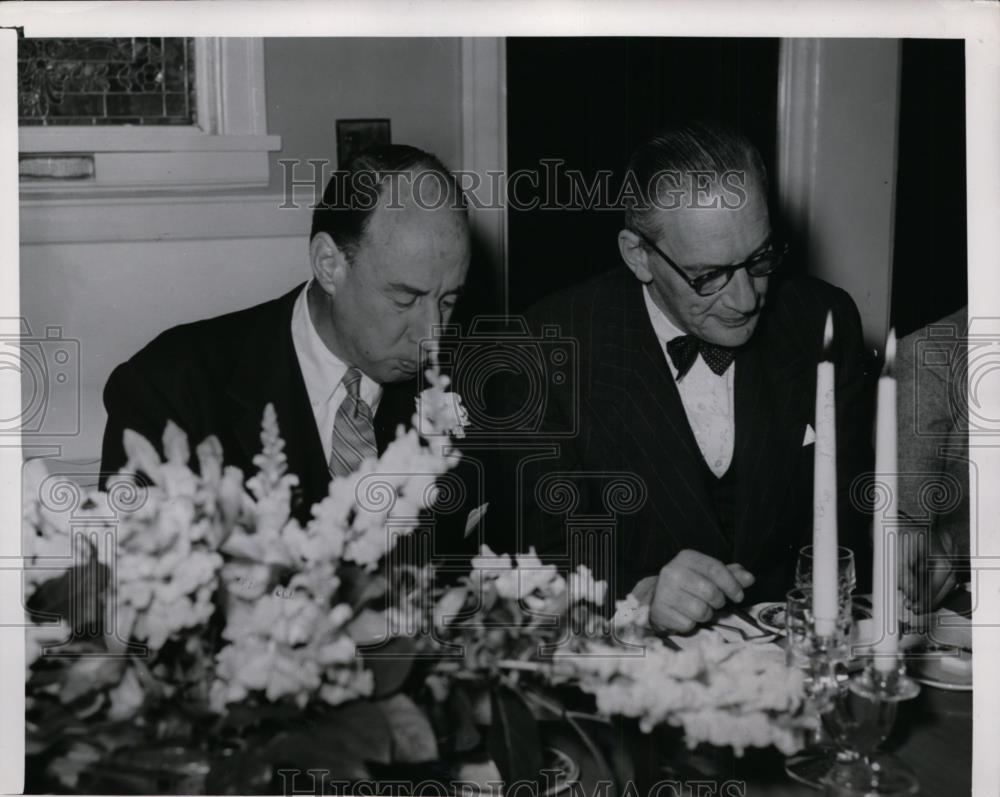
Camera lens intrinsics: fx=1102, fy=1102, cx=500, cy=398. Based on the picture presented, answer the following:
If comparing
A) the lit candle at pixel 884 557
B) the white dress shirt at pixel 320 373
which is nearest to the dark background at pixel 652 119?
the white dress shirt at pixel 320 373

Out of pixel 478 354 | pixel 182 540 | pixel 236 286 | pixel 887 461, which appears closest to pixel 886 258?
pixel 887 461

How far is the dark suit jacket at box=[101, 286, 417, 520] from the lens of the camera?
129 cm

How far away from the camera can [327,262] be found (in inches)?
51.7

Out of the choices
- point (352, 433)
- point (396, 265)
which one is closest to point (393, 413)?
point (352, 433)

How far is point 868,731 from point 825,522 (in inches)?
8.6

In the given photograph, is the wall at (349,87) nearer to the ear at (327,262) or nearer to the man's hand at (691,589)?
the ear at (327,262)

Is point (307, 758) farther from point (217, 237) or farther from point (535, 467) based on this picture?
point (217, 237)

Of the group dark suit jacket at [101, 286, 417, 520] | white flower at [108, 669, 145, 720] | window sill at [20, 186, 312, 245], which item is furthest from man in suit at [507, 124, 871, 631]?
white flower at [108, 669, 145, 720]

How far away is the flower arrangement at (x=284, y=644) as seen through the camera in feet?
3.97

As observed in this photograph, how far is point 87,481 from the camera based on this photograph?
4.26 ft

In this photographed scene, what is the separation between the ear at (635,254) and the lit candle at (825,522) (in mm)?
364

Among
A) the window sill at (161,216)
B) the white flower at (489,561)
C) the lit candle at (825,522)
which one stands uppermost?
the window sill at (161,216)

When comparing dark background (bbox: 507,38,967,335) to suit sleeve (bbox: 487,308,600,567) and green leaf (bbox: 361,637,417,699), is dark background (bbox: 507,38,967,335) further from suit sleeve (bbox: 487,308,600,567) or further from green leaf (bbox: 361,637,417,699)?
green leaf (bbox: 361,637,417,699)

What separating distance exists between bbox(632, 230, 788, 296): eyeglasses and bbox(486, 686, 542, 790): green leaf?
0.53 metres
